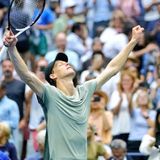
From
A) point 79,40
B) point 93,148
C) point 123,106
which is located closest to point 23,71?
point 93,148

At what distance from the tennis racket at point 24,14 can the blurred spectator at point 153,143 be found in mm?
2931

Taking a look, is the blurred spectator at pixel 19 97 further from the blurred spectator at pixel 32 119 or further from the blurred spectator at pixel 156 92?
the blurred spectator at pixel 156 92

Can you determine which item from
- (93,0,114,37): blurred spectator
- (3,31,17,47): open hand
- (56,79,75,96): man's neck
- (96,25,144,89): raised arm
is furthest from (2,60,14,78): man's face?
(3,31,17,47): open hand

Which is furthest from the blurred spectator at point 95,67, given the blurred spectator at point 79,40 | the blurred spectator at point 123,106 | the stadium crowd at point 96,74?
the blurred spectator at point 79,40

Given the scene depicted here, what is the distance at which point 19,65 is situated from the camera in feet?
27.6

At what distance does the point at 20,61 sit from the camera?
8391 millimetres

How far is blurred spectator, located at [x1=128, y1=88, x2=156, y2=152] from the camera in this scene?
1388 centimetres

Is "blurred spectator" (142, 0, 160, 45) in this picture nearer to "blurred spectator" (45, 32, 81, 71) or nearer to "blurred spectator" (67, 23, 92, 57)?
"blurred spectator" (67, 23, 92, 57)

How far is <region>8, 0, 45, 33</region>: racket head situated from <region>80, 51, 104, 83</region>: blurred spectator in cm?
628

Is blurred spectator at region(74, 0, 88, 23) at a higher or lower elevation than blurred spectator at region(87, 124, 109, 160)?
higher

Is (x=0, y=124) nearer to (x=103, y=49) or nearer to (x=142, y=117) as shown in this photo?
(x=142, y=117)

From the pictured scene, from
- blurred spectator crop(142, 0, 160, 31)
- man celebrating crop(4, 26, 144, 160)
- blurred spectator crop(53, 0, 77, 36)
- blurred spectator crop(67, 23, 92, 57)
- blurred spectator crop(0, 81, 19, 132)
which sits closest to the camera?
man celebrating crop(4, 26, 144, 160)

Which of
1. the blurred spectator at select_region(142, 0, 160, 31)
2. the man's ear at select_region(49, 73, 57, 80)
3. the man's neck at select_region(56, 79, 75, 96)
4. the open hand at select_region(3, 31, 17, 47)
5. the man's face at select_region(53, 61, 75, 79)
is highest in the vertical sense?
the blurred spectator at select_region(142, 0, 160, 31)

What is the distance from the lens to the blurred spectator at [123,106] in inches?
556
